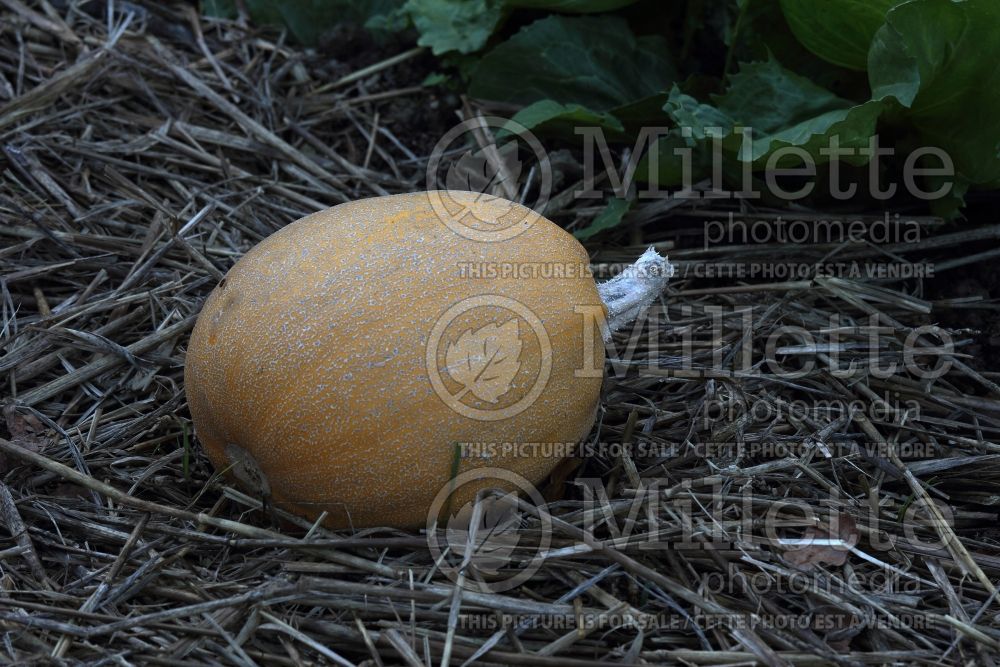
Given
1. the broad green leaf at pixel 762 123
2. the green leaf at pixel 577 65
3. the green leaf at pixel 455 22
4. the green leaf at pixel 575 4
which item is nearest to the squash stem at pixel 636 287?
the broad green leaf at pixel 762 123

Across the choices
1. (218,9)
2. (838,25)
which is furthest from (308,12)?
(838,25)

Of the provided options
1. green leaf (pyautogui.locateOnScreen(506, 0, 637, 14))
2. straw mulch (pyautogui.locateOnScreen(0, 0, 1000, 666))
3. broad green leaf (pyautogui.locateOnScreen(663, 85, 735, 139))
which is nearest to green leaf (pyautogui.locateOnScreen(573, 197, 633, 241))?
straw mulch (pyautogui.locateOnScreen(0, 0, 1000, 666))

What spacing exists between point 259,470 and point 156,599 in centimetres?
35

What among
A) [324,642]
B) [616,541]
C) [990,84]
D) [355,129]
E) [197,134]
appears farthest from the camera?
[355,129]

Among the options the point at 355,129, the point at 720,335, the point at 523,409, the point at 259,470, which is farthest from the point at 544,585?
the point at 355,129

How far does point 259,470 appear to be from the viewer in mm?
2289

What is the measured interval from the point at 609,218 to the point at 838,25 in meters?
0.91

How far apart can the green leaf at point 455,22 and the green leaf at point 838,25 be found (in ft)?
3.58

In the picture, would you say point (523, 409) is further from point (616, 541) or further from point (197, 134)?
point (197, 134)

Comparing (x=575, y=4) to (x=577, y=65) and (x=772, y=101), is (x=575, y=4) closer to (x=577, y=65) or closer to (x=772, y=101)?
(x=577, y=65)

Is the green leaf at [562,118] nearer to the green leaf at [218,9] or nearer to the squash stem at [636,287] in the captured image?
the squash stem at [636,287]

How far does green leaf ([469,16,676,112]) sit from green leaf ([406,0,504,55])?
5.1 inches

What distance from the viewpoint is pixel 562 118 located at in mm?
3318

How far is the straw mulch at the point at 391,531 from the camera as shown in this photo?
208 cm
